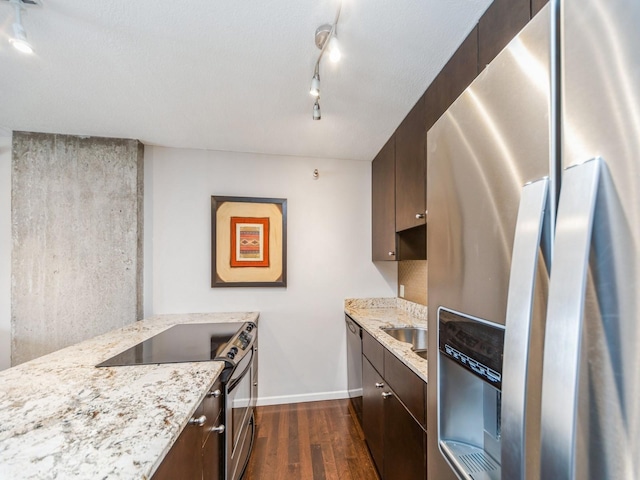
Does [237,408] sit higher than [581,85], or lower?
lower

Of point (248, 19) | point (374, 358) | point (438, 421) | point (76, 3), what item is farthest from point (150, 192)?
point (438, 421)

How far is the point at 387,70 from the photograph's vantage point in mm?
1517

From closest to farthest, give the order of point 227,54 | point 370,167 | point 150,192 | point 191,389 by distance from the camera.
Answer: point 191,389, point 227,54, point 150,192, point 370,167

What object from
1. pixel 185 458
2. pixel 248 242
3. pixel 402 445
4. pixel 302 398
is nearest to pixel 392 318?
pixel 402 445

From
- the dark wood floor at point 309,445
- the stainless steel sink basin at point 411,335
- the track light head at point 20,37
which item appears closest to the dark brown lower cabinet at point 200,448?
the dark wood floor at point 309,445

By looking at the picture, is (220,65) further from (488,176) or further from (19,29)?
(488,176)

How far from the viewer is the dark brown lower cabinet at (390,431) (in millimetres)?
1172

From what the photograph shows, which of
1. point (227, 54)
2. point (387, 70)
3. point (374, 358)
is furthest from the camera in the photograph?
point (374, 358)

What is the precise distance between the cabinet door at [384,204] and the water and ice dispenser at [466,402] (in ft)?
5.04

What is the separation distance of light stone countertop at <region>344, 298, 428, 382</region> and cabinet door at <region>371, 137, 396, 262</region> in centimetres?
→ 50

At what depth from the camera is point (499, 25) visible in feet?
3.46

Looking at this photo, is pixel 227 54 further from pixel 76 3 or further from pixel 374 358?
pixel 374 358

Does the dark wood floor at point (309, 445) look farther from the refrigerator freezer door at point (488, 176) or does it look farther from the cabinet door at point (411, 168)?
the cabinet door at point (411, 168)

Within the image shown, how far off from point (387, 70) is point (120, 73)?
156cm
